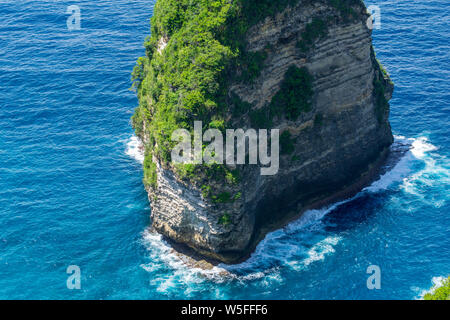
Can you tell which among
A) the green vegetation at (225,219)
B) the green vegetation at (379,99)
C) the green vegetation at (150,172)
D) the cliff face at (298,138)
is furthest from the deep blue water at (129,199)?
the green vegetation at (379,99)

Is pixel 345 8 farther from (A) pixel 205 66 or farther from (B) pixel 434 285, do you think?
(B) pixel 434 285

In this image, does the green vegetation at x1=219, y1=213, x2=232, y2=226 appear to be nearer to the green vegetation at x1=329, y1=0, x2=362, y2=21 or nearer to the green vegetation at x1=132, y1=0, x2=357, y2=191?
the green vegetation at x1=132, y1=0, x2=357, y2=191

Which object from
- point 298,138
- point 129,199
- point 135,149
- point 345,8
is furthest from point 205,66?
point 135,149

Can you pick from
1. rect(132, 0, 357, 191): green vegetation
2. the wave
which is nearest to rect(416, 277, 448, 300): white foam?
the wave

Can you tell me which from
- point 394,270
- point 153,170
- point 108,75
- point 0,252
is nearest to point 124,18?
point 108,75

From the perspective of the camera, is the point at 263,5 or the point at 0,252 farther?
the point at 0,252

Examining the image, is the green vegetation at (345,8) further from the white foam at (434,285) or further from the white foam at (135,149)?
the white foam at (135,149)
